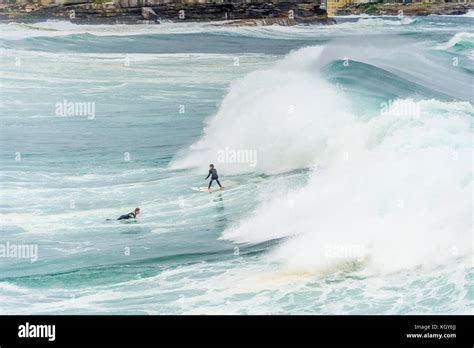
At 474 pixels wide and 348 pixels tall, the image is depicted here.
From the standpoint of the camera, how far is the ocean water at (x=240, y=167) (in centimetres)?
941

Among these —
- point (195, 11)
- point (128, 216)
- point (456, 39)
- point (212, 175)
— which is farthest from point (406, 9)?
point (128, 216)

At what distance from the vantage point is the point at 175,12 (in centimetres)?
1177

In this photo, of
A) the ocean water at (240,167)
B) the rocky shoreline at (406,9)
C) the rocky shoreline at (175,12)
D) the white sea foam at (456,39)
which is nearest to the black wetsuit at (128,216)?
the ocean water at (240,167)

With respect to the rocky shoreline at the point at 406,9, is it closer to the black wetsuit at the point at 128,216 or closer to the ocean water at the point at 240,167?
the ocean water at the point at 240,167

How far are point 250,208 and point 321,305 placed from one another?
1.73m

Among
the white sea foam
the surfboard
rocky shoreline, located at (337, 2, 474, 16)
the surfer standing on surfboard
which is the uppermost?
rocky shoreline, located at (337, 2, 474, 16)

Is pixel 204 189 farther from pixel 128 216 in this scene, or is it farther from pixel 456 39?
pixel 456 39

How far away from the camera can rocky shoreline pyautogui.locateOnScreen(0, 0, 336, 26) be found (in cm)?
1167

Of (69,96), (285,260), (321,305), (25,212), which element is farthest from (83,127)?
(321,305)

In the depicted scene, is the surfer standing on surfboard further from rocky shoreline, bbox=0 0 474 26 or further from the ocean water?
rocky shoreline, bbox=0 0 474 26

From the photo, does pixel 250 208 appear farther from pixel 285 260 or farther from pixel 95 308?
pixel 95 308

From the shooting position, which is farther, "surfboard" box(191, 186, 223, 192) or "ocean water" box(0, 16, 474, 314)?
"surfboard" box(191, 186, 223, 192)

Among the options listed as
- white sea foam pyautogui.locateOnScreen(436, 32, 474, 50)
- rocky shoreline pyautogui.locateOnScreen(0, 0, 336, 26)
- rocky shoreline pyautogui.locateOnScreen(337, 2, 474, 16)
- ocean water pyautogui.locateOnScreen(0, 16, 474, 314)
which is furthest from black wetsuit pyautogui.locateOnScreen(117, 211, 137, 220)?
white sea foam pyautogui.locateOnScreen(436, 32, 474, 50)

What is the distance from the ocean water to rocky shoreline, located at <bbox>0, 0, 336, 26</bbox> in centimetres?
10
